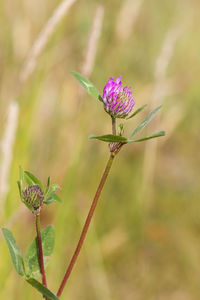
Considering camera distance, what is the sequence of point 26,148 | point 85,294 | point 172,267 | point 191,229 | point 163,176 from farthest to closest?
1. point 163,176
2. point 191,229
3. point 172,267
4. point 85,294
5. point 26,148

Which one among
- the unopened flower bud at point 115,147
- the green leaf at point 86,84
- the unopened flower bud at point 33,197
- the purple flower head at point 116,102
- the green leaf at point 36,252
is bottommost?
the green leaf at point 36,252

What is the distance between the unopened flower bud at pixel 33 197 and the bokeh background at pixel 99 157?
1.64ft

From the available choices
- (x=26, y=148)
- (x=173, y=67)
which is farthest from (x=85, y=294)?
(x=173, y=67)

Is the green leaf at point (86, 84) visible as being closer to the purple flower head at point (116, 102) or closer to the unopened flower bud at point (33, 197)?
the purple flower head at point (116, 102)

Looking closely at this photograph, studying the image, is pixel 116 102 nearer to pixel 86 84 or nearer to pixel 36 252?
pixel 86 84

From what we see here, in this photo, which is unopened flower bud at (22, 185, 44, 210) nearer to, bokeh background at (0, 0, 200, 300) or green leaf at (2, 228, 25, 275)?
green leaf at (2, 228, 25, 275)

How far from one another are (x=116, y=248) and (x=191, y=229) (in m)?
0.38

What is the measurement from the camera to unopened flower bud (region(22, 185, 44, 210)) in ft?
1.44

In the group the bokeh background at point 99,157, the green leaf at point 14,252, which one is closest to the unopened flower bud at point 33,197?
the green leaf at point 14,252

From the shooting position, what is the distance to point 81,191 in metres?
1.89

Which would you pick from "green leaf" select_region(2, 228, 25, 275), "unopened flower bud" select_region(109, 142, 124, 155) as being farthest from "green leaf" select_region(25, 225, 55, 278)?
"unopened flower bud" select_region(109, 142, 124, 155)

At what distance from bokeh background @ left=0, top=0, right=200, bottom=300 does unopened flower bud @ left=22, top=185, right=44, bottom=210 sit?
0.50 meters

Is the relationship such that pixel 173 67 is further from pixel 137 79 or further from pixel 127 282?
pixel 127 282

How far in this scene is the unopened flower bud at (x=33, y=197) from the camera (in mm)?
440
